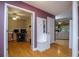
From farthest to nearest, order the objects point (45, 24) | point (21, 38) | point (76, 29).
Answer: point (21, 38), point (45, 24), point (76, 29)

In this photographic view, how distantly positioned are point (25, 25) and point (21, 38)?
4.82 ft

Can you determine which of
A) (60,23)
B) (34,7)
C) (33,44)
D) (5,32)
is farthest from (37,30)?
(60,23)

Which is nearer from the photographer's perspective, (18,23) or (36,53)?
(36,53)

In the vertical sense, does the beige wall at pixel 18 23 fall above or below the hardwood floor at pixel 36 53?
above

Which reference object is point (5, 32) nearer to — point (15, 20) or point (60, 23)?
point (15, 20)

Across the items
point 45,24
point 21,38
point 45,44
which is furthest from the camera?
point 21,38

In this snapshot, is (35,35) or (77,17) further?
(35,35)

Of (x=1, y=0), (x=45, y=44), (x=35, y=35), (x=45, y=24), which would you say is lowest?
(x=45, y=44)

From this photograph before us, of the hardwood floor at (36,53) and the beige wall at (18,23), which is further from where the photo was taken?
the beige wall at (18,23)

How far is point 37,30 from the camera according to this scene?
228 inches

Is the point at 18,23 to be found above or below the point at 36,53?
above

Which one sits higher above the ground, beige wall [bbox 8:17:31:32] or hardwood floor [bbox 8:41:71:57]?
beige wall [bbox 8:17:31:32]

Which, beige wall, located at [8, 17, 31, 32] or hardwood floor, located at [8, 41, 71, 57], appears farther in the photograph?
beige wall, located at [8, 17, 31, 32]

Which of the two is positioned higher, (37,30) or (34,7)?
(34,7)
